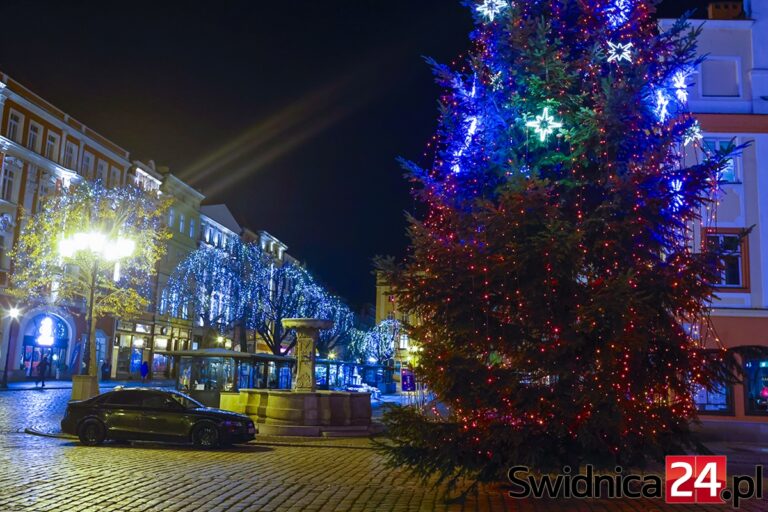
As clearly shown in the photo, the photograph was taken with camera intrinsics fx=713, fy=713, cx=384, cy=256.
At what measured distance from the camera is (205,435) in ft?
55.2

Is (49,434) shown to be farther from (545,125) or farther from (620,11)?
(620,11)

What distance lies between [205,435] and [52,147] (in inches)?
1379

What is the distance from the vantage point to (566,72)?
11203mm

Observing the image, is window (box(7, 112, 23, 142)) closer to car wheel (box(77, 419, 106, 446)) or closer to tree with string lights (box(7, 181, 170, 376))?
tree with string lights (box(7, 181, 170, 376))

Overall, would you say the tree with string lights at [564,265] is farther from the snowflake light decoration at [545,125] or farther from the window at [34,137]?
the window at [34,137]

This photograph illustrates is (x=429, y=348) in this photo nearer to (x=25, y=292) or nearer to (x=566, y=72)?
(x=566, y=72)

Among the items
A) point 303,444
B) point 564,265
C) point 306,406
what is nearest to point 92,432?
point 303,444

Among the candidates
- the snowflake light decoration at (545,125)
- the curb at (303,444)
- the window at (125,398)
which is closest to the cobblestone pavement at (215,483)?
the curb at (303,444)

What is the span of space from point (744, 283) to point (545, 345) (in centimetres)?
1559

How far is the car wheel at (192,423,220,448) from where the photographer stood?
16.8m

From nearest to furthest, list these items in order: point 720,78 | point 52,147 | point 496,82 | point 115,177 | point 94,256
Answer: point 496,82, point 720,78, point 94,256, point 52,147, point 115,177

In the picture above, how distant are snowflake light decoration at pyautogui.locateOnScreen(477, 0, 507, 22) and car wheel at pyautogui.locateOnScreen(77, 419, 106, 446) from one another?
12671 millimetres

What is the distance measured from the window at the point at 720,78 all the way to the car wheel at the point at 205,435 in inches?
734

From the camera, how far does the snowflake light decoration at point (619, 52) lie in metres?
11.0
